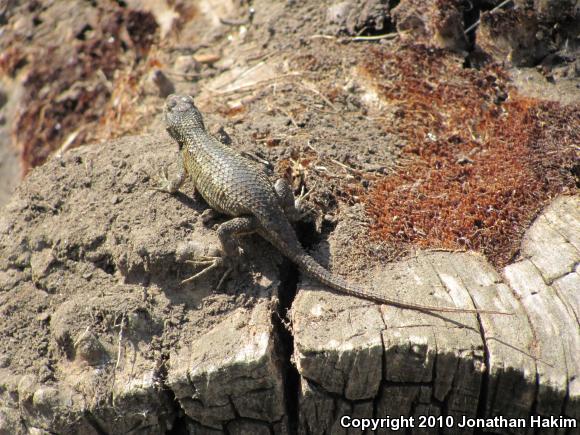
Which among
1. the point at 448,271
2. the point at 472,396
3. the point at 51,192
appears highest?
the point at 51,192

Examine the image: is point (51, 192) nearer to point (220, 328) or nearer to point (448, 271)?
point (220, 328)

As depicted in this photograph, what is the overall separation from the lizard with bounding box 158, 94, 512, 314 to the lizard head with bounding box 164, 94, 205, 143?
0.5 inches

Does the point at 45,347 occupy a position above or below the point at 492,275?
above

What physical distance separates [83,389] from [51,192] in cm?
179

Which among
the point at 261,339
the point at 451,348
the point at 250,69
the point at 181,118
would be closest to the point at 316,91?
the point at 250,69

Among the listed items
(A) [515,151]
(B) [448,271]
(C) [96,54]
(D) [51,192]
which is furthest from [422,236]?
(C) [96,54]

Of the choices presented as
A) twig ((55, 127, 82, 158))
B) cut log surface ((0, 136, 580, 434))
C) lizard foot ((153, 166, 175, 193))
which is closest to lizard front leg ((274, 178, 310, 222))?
cut log surface ((0, 136, 580, 434))

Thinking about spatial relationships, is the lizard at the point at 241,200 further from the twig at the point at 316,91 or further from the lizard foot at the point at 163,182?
the twig at the point at 316,91

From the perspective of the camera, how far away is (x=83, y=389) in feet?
A: 11.9

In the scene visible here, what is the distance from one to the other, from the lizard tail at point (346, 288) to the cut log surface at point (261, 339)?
47 mm

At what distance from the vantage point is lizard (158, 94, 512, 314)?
3.84 m

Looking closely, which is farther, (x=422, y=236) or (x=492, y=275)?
(x=422, y=236)

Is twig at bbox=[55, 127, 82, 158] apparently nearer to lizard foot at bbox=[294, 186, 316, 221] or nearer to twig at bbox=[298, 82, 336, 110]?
twig at bbox=[298, 82, 336, 110]

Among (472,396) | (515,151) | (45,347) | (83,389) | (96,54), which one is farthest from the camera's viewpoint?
(96,54)
